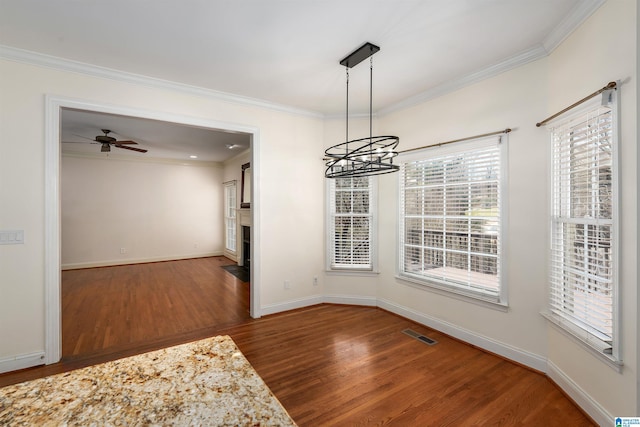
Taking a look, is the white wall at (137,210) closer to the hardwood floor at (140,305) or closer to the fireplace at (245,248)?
the hardwood floor at (140,305)

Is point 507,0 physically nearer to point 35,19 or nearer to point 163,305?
point 35,19

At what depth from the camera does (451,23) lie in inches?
87.6

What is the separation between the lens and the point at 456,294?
3217 millimetres

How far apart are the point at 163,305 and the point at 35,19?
3604 millimetres

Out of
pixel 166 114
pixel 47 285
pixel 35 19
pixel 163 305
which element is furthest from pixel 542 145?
pixel 163 305

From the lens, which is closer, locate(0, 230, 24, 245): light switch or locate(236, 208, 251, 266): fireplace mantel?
locate(0, 230, 24, 245): light switch

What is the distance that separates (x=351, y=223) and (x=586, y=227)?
8.74 ft

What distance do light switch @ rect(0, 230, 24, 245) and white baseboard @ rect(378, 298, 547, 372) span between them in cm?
416

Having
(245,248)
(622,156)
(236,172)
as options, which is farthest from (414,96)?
(236,172)

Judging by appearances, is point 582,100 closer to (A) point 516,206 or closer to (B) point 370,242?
(A) point 516,206

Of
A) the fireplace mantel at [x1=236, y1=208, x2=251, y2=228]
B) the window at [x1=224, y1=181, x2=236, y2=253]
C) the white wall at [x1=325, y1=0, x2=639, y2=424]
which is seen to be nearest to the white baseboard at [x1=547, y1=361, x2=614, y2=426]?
the white wall at [x1=325, y1=0, x2=639, y2=424]

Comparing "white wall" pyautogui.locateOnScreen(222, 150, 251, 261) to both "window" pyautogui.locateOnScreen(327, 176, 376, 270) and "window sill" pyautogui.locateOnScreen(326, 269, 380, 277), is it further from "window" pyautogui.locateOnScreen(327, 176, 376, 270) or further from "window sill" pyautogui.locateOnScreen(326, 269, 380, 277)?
"window sill" pyautogui.locateOnScreen(326, 269, 380, 277)

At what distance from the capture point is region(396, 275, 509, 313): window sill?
2.86 metres

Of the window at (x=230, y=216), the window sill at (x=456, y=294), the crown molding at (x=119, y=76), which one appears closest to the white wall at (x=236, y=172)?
the window at (x=230, y=216)
